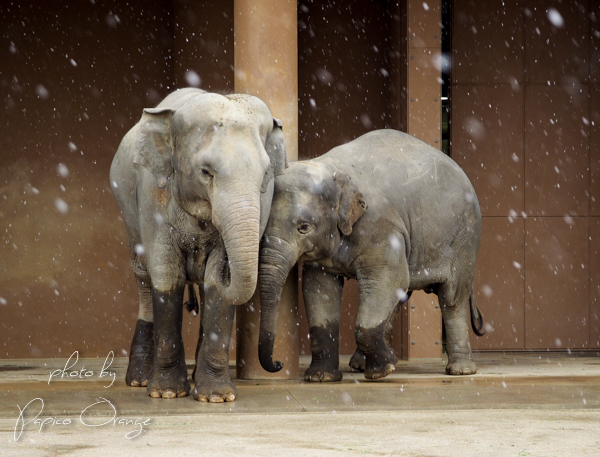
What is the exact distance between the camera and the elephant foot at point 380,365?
7734mm

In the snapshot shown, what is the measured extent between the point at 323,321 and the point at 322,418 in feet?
7.08

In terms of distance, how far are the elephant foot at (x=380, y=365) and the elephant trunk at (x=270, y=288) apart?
2.86 ft

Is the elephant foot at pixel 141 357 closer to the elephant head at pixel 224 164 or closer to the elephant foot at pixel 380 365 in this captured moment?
the elephant head at pixel 224 164

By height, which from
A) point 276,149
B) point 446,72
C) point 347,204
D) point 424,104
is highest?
point 446,72

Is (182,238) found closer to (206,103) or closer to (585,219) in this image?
(206,103)

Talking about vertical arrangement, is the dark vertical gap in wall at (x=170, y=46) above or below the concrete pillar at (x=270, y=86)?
above

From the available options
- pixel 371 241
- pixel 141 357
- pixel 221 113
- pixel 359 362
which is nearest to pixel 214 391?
pixel 141 357

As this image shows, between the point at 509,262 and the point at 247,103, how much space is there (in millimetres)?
5206

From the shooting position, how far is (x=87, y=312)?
10.7 metres

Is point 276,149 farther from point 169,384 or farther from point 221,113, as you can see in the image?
point 169,384

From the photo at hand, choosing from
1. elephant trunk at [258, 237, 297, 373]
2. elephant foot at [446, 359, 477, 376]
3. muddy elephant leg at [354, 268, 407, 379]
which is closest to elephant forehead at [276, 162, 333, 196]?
elephant trunk at [258, 237, 297, 373]

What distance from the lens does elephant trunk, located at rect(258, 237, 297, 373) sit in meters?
7.05

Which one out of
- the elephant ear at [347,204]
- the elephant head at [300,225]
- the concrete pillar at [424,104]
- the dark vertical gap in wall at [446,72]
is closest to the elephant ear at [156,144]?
the elephant head at [300,225]

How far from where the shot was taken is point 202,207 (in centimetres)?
657
